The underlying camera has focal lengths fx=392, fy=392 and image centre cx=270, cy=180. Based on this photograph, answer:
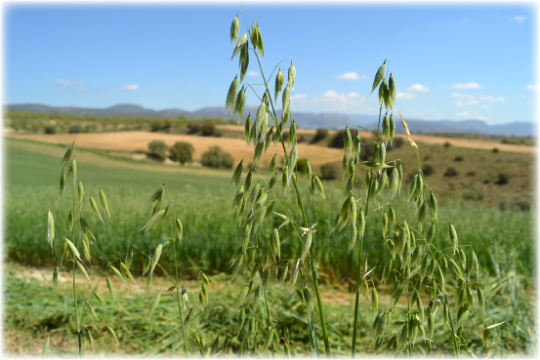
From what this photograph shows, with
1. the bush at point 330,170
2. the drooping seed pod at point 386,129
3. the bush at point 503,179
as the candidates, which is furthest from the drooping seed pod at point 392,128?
the bush at point 503,179

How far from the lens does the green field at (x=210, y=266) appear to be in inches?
91.3

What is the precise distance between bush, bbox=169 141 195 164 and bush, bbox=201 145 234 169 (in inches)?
19.1

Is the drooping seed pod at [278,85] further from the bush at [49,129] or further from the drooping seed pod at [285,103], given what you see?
the bush at [49,129]

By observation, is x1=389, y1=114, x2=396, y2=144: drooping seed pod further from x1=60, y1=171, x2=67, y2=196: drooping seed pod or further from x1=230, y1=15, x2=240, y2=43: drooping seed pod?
x1=60, y1=171, x2=67, y2=196: drooping seed pod

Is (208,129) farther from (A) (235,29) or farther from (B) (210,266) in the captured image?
(A) (235,29)

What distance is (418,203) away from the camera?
40.1 inches

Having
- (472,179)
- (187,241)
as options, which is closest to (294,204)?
(187,241)

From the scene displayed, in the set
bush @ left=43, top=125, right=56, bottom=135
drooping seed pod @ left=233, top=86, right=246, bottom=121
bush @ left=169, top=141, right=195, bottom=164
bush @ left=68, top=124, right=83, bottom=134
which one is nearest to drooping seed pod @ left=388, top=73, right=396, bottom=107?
drooping seed pod @ left=233, top=86, right=246, bottom=121

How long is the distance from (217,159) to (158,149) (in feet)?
6.95

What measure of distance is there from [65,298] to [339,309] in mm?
1925

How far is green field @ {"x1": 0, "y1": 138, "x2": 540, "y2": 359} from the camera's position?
2318mm

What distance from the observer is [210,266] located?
417cm

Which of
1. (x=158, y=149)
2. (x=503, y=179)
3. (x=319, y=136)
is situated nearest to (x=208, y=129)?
(x=158, y=149)

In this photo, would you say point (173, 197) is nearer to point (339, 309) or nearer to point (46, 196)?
point (46, 196)
